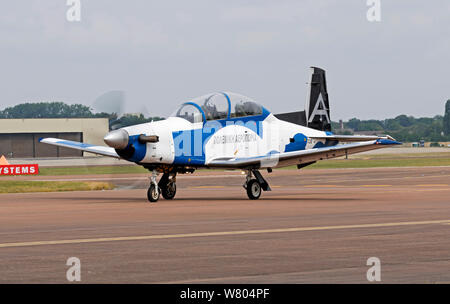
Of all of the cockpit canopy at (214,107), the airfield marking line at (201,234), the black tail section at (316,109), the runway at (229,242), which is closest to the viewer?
the runway at (229,242)

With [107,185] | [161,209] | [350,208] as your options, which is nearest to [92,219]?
[161,209]

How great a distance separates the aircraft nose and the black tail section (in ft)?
26.1

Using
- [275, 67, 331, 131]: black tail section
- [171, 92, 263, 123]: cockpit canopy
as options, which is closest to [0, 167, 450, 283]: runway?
[171, 92, 263, 123]: cockpit canopy

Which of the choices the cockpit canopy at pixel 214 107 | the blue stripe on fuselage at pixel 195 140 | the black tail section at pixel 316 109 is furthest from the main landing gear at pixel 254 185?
the black tail section at pixel 316 109

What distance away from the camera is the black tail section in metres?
31.0

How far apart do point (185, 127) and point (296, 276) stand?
52.3ft

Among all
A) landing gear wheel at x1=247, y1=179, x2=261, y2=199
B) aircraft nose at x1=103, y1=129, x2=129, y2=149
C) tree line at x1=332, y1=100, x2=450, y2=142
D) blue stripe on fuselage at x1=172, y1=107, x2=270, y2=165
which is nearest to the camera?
aircraft nose at x1=103, y1=129, x2=129, y2=149

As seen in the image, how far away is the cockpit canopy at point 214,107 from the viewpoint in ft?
84.6

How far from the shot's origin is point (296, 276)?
980 cm

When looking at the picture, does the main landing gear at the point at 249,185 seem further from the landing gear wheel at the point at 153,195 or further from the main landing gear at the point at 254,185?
the landing gear wheel at the point at 153,195

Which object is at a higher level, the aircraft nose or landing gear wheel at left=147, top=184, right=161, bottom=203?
the aircraft nose

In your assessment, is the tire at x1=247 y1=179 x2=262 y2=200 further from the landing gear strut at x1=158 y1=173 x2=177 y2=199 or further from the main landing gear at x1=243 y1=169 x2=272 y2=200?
the landing gear strut at x1=158 y1=173 x2=177 y2=199

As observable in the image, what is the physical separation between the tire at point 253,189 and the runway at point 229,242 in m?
2.77
